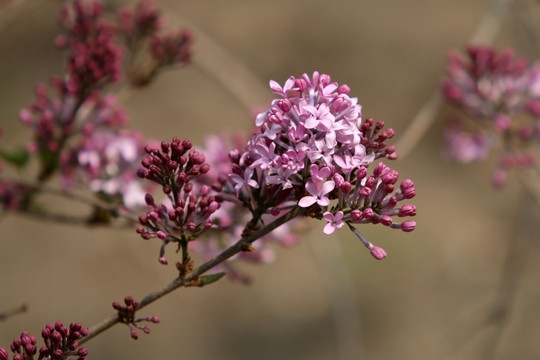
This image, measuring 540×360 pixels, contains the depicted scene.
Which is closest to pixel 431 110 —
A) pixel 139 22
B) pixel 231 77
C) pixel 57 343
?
pixel 231 77

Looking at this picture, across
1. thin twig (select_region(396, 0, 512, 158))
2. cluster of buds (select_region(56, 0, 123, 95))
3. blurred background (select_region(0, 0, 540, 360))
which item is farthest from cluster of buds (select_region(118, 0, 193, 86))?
blurred background (select_region(0, 0, 540, 360))

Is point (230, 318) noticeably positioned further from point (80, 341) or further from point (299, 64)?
point (80, 341)

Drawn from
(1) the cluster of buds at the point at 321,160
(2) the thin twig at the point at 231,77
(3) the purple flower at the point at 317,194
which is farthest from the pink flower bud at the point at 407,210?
(2) the thin twig at the point at 231,77

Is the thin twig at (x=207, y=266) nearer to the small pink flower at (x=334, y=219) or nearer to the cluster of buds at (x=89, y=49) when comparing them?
the small pink flower at (x=334, y=219)

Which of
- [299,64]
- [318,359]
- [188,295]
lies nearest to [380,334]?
[318,359]

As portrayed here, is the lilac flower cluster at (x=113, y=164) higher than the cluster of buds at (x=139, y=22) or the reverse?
the reverse

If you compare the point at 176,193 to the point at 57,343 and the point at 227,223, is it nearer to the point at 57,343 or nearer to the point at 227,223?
the point at 57,343

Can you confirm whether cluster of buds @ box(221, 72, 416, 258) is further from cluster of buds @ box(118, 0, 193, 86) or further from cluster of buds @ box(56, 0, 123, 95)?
cluster of buds @ box(118, 0, 193, 86)
